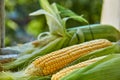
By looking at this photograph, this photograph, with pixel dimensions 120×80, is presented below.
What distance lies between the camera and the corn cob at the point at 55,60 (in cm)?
122

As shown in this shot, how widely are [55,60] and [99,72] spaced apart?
26 centimetres

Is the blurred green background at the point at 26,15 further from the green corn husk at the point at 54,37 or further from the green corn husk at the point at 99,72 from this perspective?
the green corn husk at the point at 99,72

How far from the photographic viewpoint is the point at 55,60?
4.06 ft

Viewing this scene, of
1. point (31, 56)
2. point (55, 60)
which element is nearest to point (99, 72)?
point (55, 60)

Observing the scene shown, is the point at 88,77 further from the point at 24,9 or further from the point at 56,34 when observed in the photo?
the point at 24,9

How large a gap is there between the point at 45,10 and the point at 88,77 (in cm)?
55

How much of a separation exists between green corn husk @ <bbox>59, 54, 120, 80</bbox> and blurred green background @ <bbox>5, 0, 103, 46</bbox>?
1355mm

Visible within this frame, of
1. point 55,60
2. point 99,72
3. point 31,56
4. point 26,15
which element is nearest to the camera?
point 99,72

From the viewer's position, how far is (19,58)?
1354 mm

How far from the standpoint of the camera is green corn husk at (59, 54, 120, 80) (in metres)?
1.01

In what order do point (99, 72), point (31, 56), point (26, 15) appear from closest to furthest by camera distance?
point (99, 72)
point (31, 56)
point (26, 15)

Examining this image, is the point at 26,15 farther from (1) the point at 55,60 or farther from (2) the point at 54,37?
(1) the point at 55,60

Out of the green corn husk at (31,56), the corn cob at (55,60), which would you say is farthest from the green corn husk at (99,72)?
the green corn husk at (31,56)

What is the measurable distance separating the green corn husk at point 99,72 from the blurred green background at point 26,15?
1.35 meters
